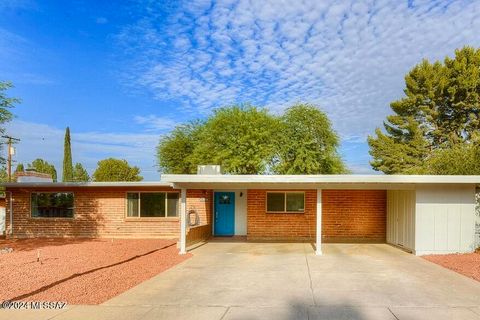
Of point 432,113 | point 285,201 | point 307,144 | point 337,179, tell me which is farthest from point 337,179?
point 432,113

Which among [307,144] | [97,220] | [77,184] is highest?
[307,144]

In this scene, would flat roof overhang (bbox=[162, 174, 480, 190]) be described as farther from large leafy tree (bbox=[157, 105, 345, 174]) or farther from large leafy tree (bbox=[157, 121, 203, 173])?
large leafy tree (bbox=[157, 121, 203, 173])

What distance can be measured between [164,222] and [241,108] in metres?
16.0

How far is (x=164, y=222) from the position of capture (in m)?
17.6

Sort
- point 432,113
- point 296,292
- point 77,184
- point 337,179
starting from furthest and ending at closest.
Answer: point 432,113 < point 77,184 < point 337,179 < point 296,292

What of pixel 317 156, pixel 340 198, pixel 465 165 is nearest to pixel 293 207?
pixel 340 198

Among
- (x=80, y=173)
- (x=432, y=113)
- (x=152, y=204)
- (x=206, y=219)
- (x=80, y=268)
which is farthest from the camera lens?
(x=80, y=173)

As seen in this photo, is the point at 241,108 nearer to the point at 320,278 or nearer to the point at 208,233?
the point at 208,233

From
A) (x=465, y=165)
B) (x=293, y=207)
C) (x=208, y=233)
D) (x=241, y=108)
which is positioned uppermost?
(x=241, y=108)

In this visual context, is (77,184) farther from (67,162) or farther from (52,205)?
(67,162)

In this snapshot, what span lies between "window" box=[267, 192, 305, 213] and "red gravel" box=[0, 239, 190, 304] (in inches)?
166

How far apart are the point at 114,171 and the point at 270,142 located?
29.9m

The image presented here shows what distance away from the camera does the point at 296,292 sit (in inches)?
313

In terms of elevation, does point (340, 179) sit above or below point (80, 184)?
above
